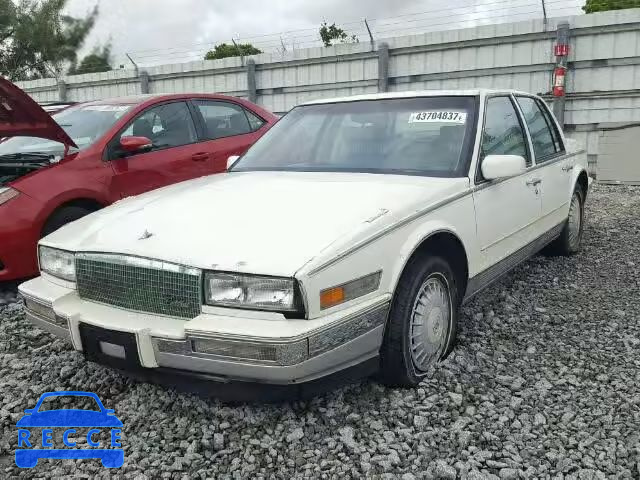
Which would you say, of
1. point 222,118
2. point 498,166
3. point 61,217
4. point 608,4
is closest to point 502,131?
point 498,166

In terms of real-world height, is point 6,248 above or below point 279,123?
below

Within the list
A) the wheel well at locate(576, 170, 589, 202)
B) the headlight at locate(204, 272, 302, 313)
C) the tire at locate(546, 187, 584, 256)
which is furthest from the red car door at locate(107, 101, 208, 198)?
the wheel well at locate(576, 170, 589, 202)

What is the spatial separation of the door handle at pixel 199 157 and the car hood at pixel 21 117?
1.19 meters

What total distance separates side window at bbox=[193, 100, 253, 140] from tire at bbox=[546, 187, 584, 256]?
316cm

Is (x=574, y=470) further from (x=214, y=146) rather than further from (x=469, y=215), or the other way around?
(x=214, y=146)

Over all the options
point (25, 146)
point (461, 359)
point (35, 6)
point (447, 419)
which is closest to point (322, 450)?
point (447, 419)

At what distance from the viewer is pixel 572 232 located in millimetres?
4977

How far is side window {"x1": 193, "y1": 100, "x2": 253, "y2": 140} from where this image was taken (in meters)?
5.45

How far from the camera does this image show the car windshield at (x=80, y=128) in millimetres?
4657

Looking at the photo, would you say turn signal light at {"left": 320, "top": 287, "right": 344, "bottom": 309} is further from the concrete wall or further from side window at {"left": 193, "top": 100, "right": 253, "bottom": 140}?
the concrete wall

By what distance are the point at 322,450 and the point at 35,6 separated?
46755 millimetres

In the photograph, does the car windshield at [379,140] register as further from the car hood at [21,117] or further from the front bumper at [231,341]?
the car hood at [21,117]

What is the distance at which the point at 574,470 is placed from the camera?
2.12m

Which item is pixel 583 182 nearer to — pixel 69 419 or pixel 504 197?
pixel 504 197
